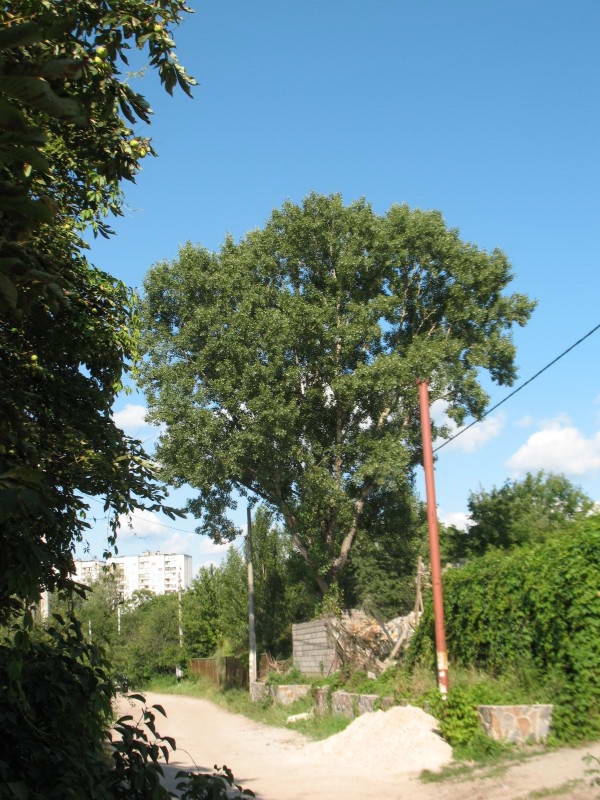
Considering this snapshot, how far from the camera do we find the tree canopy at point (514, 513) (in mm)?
23438

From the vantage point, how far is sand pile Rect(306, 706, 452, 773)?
10734 millimetres

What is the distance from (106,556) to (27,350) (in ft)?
8.00

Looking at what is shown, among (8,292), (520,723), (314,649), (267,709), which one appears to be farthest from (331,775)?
(314,649)

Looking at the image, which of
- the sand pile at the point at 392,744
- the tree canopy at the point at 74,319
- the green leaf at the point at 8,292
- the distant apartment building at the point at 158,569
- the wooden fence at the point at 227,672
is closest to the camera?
the green leaf at the point at 8,292

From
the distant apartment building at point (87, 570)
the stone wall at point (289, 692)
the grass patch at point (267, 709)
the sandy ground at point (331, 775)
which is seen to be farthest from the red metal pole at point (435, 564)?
the stone wall at point (289, 692)

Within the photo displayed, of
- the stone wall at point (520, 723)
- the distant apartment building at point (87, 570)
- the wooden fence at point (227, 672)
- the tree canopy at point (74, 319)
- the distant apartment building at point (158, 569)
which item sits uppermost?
the distant apartment building at point (158, 569)

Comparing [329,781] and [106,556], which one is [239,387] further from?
[106,556]

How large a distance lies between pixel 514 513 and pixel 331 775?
15.1m

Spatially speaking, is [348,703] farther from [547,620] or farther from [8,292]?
[8,292]

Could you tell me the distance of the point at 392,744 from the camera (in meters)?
11.5

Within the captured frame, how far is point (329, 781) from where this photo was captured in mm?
10703

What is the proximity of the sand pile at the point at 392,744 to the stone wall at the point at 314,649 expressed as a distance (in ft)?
27.5

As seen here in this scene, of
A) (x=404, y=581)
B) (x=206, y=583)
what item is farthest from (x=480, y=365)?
(x=206, y=583)

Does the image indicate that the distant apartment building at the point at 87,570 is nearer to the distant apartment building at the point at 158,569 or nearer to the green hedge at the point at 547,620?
the green hedge at the point at 547,620
